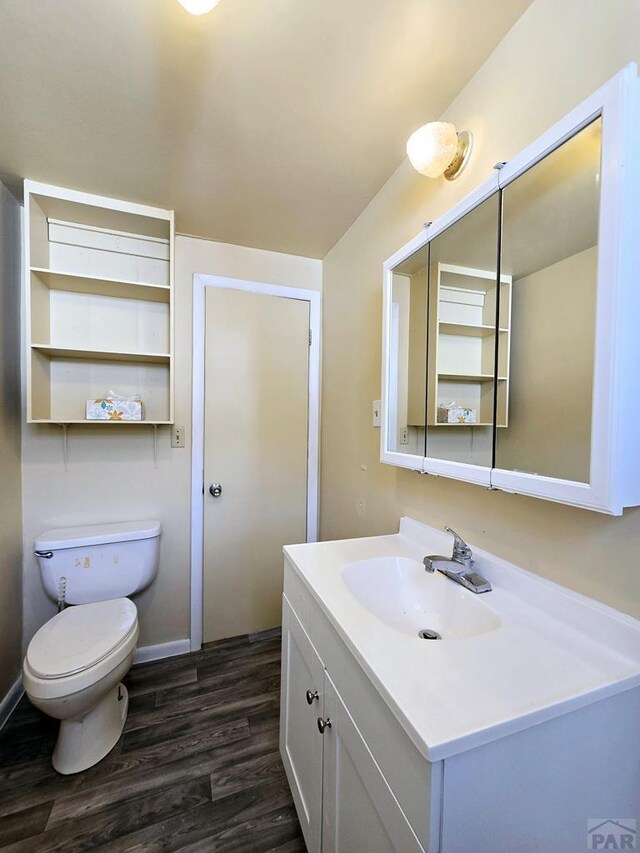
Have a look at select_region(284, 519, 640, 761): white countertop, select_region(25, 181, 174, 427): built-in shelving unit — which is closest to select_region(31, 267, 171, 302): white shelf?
select_region(25, 181, 174, 427): built-in shelving unit

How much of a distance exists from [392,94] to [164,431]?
1701 mm

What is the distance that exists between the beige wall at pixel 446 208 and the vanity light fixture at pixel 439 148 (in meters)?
0.04

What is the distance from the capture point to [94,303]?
1.74 m

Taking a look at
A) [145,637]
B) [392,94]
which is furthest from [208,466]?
[392,94]

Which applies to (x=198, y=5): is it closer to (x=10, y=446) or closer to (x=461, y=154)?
(x=461, y=154)

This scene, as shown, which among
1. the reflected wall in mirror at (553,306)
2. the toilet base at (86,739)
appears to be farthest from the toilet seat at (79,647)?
the reflected wall in mirror at (553,306)

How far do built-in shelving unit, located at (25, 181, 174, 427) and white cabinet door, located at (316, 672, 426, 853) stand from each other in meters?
1.42

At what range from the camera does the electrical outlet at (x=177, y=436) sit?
1895 mm

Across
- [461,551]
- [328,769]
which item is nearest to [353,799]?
[328,769]

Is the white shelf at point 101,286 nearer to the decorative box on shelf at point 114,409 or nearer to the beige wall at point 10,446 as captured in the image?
the beige wall at point 10,446

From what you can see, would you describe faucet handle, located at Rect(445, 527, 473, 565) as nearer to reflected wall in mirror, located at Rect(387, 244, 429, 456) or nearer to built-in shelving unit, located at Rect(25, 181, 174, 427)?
reflected wall in mirror, located at Rect(387, 244, 429, 456)

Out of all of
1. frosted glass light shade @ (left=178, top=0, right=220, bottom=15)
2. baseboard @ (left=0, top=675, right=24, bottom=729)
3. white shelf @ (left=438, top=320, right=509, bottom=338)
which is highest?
frosted glass light shade @ (left=178, top=0, right=220, bottom=15)

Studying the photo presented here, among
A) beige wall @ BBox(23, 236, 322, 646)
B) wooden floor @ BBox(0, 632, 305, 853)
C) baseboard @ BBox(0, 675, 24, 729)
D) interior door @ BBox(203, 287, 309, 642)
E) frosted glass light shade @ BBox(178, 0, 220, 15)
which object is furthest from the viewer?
interior door @ BBox(203, 287, 309, 642)

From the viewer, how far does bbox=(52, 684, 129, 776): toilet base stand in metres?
1.28
